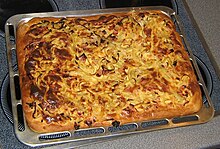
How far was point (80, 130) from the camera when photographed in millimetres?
922

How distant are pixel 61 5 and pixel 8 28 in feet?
0.67

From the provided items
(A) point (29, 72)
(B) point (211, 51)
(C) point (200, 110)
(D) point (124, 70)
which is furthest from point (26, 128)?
(B) point (211, 51)

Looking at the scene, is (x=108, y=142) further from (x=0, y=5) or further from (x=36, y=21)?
(x=0, y=5)

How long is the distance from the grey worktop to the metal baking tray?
0.32ft

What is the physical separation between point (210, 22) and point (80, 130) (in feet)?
1.75

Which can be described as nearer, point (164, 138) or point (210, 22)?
point (164, 138)

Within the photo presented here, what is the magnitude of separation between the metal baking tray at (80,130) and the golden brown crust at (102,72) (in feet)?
0.06

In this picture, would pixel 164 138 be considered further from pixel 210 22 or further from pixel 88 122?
pixel 210 22

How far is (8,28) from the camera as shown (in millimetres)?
1031

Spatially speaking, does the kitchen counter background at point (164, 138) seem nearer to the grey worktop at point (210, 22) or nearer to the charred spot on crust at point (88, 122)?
the charred spot on crust at point (88, 122)

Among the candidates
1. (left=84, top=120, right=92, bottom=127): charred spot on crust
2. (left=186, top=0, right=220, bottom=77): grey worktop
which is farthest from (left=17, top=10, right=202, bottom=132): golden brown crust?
(left=186, top=0, right=220, bottom=77): grey worktop

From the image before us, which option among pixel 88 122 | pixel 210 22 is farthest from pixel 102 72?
pixel 210 22

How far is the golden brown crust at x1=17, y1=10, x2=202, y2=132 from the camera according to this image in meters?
0.91

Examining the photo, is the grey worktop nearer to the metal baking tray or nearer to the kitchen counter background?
the metal baking tray
